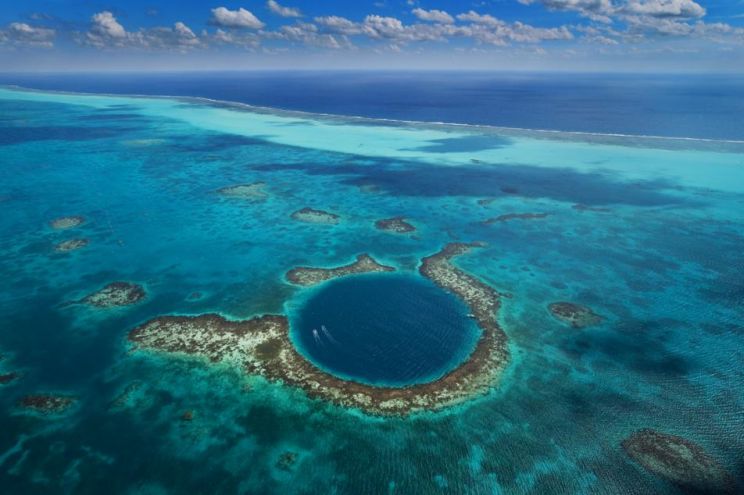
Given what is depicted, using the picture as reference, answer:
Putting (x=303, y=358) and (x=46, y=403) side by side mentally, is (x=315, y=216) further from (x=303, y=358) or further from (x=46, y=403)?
(x=46, y=403)

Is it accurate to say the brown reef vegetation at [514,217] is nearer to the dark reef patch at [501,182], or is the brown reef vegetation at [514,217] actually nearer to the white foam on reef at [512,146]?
the dark reef patch at [501,182]

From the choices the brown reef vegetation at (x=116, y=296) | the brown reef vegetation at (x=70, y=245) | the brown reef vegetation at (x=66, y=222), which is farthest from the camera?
the brown reef vegetation at (x=66, y=222)

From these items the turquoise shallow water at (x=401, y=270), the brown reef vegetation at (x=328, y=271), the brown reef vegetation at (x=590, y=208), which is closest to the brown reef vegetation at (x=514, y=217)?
the turquoise shallow water at (x=401, y=270)

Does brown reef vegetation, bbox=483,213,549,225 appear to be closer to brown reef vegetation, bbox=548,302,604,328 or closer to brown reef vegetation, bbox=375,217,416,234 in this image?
brown reef vegetation, bbox=375,217,416,234

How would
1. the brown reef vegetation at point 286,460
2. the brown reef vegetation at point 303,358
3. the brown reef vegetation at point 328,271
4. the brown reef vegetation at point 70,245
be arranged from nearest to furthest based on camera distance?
the brown reef vegetation at point 286,460 → the brown reef vegetation at point 303,358 → the brown reef vegetation at point 328,271 → the brown reef vegetation at point 70,245

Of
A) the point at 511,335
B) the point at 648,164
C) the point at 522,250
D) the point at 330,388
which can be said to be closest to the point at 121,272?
the point at 330,388

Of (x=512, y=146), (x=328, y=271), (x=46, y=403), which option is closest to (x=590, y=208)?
(x=328, y=271)

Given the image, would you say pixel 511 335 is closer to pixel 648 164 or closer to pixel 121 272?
pixel 121 272
